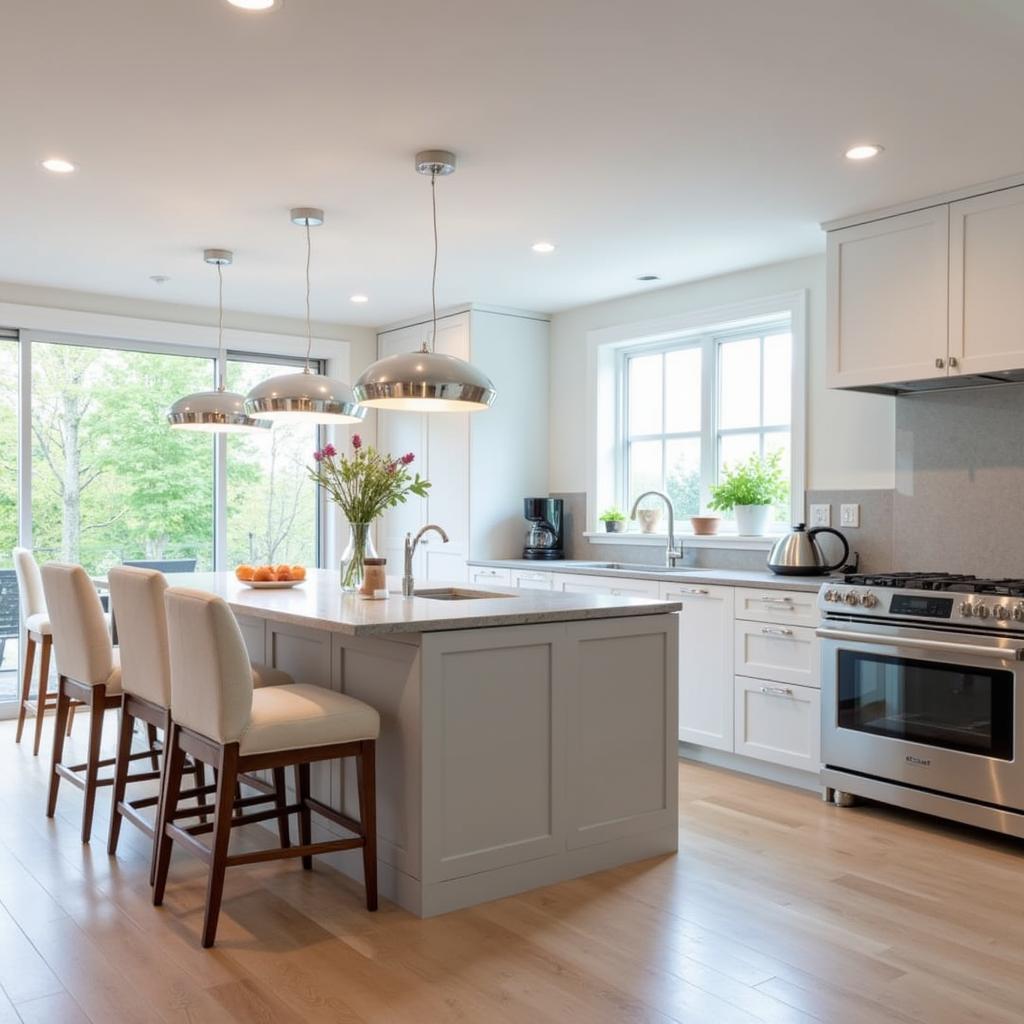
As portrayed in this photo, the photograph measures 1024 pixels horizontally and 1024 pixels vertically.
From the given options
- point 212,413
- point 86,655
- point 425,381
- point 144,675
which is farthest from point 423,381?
point 212,413

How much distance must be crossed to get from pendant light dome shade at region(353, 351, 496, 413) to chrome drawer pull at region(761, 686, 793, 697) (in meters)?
1.88

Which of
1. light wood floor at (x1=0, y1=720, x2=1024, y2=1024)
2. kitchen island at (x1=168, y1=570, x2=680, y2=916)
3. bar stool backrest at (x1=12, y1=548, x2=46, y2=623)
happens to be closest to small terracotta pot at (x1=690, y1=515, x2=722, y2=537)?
kitchen island at (x1=168, y1=570, x2=680, y2=916)

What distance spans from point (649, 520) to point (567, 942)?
3298 millimetres

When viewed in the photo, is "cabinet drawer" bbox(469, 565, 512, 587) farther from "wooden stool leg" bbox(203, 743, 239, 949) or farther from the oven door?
"wooden stool leg" bbox(203, 743, 239, 949)

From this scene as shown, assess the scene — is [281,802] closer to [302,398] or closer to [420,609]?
[420,609]

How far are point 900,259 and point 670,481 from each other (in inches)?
81.8

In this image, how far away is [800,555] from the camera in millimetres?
4477

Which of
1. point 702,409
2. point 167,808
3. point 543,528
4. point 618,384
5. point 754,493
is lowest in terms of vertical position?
point 167,808

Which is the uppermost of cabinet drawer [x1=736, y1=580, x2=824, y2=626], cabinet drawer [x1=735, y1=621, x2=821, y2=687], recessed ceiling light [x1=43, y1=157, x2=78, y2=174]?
recessed ceiling light [x1=43, y1=157, x2=78, y2=174]

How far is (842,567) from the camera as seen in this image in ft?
Answer: 15.0

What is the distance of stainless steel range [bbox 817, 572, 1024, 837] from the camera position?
3430mm

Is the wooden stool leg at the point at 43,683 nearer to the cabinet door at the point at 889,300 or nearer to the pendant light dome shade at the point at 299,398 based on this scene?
the pendant light dome shade at the point at 299,398

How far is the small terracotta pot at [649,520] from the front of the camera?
5.70m

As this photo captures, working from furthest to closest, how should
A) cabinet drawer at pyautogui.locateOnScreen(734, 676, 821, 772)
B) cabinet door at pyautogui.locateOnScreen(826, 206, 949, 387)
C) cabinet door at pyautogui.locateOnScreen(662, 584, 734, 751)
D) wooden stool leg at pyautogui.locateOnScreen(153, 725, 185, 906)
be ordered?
cabinet door at pyautogui.locateOnScreen(662, 584, 734, 751)
cabinet drawer at pyautogui.locateOnScreen(734, 676, 821, 772)
cabinet door at pyautogui.locateOnScreen(826, 206, 949, 387)
wooden stool leg at pyautogui.locateOnScreen(153, 725, 185, 906)
